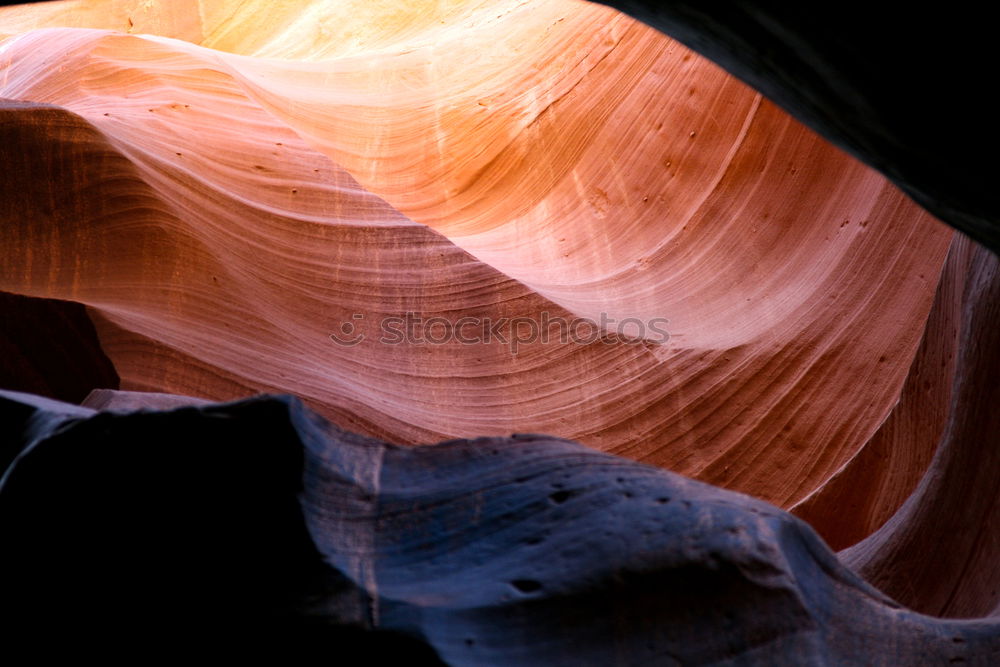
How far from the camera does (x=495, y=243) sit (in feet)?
12.8

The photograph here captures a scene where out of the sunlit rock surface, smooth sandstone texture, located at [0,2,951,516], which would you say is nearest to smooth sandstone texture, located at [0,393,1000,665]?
the sunlit rock surface

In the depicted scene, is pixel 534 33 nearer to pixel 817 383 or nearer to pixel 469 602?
pixel 817 383

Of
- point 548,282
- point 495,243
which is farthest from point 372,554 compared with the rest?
point 495,243

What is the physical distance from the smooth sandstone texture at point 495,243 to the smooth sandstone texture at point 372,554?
135 centimetres

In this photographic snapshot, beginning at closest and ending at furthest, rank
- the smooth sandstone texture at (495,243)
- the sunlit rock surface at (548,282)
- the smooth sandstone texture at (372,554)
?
the smooth sandstone texture at (372,554), the sunlit rock surface at (548,282), the smooth sandstone texture at (495,243)

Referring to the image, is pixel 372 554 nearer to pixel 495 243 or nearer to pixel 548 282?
pixel 548 282

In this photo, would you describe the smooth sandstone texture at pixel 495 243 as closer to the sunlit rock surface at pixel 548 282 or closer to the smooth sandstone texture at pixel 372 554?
the sunlit rock surface at pixel 548 282

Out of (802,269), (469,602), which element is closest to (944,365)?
(802,269)

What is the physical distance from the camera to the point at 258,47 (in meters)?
6.03

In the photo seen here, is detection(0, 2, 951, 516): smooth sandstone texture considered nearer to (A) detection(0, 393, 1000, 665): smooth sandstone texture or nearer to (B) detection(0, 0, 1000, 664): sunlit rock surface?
(B) detection(0, 0, 1000, 664): sunlit rock surface

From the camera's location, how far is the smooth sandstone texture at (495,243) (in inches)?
114

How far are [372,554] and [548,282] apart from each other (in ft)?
7.50

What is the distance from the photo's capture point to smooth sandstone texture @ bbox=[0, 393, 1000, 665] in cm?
137

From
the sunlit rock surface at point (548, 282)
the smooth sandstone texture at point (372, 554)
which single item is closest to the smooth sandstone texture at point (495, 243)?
the sunlit rock surface at point (548, 282)
